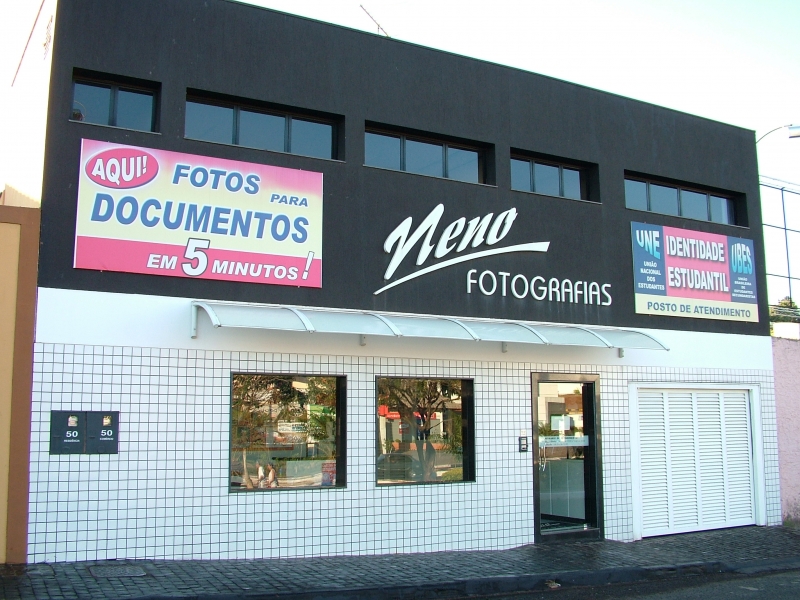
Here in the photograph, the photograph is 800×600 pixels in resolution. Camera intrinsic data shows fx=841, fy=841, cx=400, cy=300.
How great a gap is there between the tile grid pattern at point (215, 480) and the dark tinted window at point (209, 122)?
286 cm

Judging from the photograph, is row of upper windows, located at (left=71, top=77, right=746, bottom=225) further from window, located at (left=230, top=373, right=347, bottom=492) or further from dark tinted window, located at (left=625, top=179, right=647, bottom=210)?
window, located at (left=230, top=373, right=347, bottom=492)

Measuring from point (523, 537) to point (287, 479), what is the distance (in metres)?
3.69

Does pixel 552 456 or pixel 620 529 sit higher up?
pixel 552 456

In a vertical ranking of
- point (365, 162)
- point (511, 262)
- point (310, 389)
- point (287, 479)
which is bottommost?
point (287, 479)

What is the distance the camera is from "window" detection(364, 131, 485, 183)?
39.9ft

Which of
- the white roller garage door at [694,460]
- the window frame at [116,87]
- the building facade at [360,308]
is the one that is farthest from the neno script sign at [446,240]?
the white roller garage door at [694,460]

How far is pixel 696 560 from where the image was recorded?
11.8m

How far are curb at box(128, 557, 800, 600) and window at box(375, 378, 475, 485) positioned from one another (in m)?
2.05

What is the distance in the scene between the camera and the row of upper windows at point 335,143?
34.2ft

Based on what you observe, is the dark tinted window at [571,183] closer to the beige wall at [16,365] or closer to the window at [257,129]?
the window at [257,129]

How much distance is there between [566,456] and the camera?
42.5ft

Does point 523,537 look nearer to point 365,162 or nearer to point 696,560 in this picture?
point 696,560

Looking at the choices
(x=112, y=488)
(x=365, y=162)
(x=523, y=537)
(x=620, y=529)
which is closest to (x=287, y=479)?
(x=112, y=488)

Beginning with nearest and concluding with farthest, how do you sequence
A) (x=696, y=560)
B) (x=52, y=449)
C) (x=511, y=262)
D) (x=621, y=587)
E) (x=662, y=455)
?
1. (x=52, y=449)
2. (x=621, y=587)
3. (x=696, y=560)
4. (x=511, y=262)
5. (x=662, y=455)
